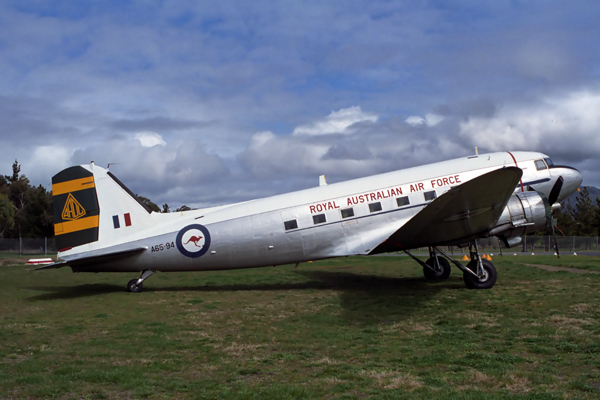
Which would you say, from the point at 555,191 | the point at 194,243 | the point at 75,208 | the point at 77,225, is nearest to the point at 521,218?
the point at 555,191

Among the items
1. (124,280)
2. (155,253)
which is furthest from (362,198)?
(124,280)

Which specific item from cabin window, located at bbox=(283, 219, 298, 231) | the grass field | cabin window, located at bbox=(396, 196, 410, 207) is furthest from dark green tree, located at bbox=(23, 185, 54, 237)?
cabin window, located at bbox=(396, 196, 410, 207)

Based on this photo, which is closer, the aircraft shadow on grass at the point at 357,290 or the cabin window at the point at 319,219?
the aircraft shadow on grass at the point at 357,290

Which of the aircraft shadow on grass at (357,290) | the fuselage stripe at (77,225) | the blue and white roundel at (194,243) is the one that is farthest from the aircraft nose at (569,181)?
the fuselage stripe at (77,225)

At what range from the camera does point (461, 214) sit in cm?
1231

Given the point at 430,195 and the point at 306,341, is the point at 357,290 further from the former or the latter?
the point at 306,341

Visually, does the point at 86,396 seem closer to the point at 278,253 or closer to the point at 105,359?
the point at 105,359

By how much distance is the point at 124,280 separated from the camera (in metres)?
17.2

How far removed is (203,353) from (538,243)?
1865 inches

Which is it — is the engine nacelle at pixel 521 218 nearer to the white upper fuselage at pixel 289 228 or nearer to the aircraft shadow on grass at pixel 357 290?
the white upper fuselage at pixel 289 228

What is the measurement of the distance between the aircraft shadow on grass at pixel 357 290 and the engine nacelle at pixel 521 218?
209 cm

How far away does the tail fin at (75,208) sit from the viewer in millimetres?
13930

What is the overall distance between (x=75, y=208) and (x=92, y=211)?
53 cm

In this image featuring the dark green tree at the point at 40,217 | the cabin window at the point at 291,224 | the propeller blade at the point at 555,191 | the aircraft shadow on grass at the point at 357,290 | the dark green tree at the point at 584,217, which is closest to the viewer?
the aircraft shadow on grass at the point at 357,290
